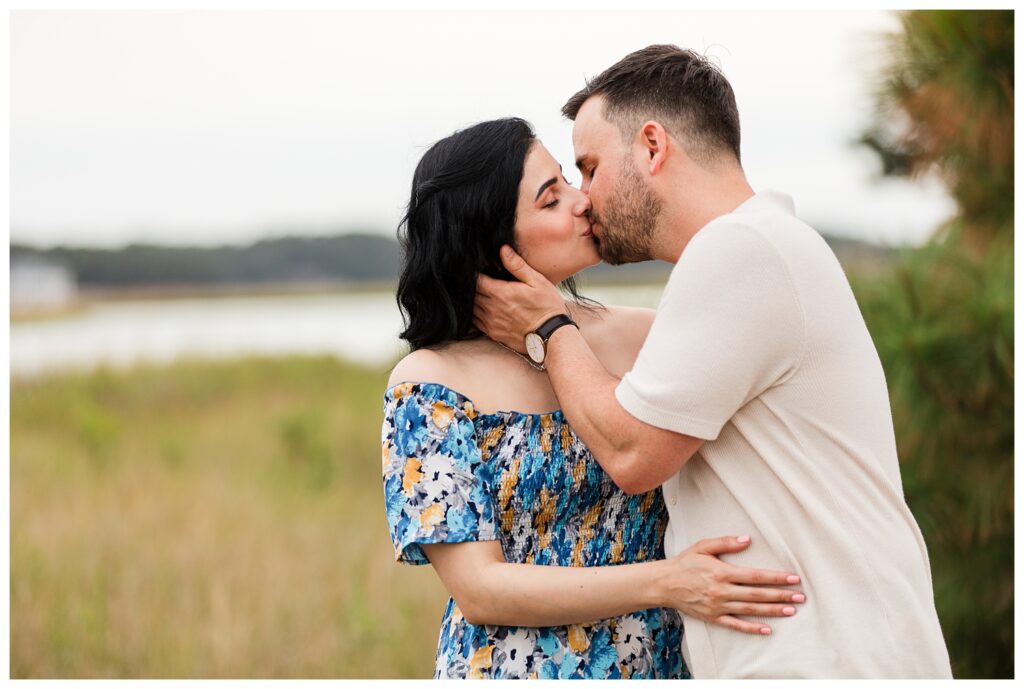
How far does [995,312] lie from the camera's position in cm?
407

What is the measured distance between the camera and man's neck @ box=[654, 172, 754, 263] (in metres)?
2.33

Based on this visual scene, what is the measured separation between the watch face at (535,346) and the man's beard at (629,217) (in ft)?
1.11

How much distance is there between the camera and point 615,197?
94.4 inches

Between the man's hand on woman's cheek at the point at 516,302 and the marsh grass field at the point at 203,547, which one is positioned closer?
the man's hand on woman's cheek at the point at 516,302

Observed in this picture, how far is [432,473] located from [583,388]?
0.36 meters

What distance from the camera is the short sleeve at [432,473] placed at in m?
2.10

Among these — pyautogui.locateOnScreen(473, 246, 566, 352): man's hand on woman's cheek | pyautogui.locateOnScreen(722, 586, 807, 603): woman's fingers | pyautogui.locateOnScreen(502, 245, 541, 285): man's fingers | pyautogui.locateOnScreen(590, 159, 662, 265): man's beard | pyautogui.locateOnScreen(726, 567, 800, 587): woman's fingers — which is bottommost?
pyautogui.locateOnScreen(722, 586, 807, 603): woman's fingers

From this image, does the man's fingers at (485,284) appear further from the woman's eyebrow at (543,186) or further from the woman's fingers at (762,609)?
the woman's fingers at (762,609)

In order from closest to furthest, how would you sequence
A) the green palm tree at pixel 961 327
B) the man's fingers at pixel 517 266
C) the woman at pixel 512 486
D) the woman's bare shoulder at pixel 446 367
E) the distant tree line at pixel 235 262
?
the woman at pixel 512 486 → the woman's bare shoulder at pixel 446 367 → the man's fingers at pixel 517 266 → the green palm tree at pixel 961 327 → the distant tree line at pixel 235 262

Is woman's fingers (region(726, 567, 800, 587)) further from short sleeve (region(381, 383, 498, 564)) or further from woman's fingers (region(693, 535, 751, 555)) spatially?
short sleeve (region(381, 383, 498, 564))

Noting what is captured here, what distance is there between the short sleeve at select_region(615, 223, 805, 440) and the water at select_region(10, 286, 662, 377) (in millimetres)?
9449

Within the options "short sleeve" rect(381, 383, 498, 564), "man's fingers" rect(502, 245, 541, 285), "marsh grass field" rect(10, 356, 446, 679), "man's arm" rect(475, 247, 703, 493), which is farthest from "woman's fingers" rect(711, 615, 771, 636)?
"marsh grass field" rect(10, 356, 446, 679)

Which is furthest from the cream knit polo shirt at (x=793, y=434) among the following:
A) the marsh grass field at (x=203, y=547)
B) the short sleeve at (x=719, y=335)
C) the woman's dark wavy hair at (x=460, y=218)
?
the marsh grass field at (x=203, y=547)
